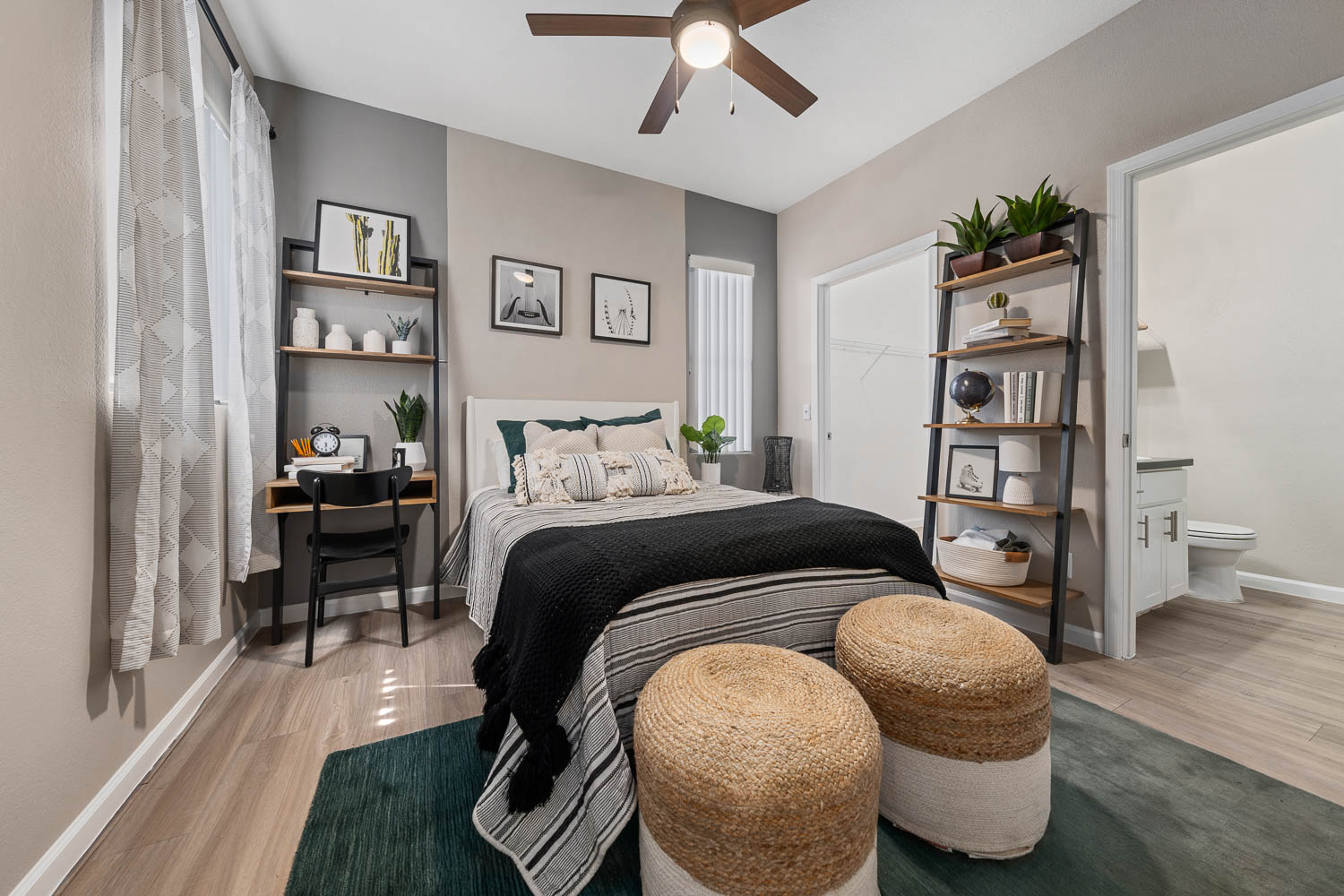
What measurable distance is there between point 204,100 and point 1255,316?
580cm

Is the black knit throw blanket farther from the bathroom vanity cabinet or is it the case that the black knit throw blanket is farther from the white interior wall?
the white interior wall

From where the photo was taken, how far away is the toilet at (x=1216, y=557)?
9.64 feet

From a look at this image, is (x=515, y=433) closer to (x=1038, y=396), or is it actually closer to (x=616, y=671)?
(x=616, y=671)

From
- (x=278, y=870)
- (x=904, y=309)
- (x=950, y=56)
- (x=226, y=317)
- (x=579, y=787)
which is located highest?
(x=950, y=56)

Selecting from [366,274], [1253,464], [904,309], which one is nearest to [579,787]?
[366,274]

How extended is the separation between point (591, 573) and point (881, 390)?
4457 mm

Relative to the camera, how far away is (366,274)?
9.48ft

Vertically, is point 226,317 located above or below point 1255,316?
below

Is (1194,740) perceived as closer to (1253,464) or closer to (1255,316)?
(1253,464)

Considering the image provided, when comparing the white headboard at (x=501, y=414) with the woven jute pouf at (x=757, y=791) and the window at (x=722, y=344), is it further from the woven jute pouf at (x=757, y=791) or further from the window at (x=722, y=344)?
the woven jute pouf at (x=757, y=791)

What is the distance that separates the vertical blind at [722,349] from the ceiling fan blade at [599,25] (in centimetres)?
218

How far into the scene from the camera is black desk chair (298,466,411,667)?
7.52 feet

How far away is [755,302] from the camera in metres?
4.32

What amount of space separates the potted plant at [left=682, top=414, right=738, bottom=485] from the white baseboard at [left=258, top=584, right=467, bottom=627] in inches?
71.2
